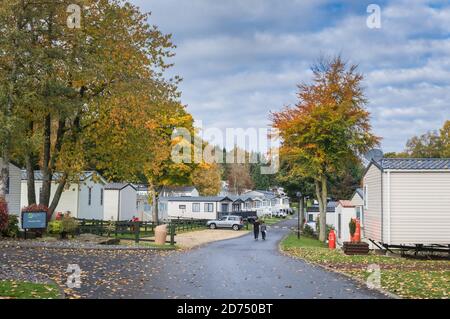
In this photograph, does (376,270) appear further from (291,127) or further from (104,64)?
(291,127)

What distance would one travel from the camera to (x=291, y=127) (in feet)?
148

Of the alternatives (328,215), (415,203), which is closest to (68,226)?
(415,203)

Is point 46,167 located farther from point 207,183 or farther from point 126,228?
point 207,183

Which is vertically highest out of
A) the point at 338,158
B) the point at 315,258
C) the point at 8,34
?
the point at 8,34

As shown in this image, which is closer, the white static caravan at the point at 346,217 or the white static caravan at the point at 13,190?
the white static caravan at the point at 13,190

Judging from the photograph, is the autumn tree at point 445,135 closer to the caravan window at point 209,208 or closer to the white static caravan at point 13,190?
the caravan window at point 209,208

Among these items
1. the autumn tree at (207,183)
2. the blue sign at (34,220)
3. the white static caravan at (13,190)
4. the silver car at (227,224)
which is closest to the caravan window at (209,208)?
the silver car at (227,224)

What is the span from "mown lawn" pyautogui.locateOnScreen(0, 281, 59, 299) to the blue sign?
15.0 meters

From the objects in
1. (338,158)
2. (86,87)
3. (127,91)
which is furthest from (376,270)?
(338,158)

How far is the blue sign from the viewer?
27.7 m

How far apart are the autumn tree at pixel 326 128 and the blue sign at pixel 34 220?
2266 cm

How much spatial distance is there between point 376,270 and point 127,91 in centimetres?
1771

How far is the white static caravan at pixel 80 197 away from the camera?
46.5 m

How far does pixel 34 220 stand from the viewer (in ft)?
91.8
